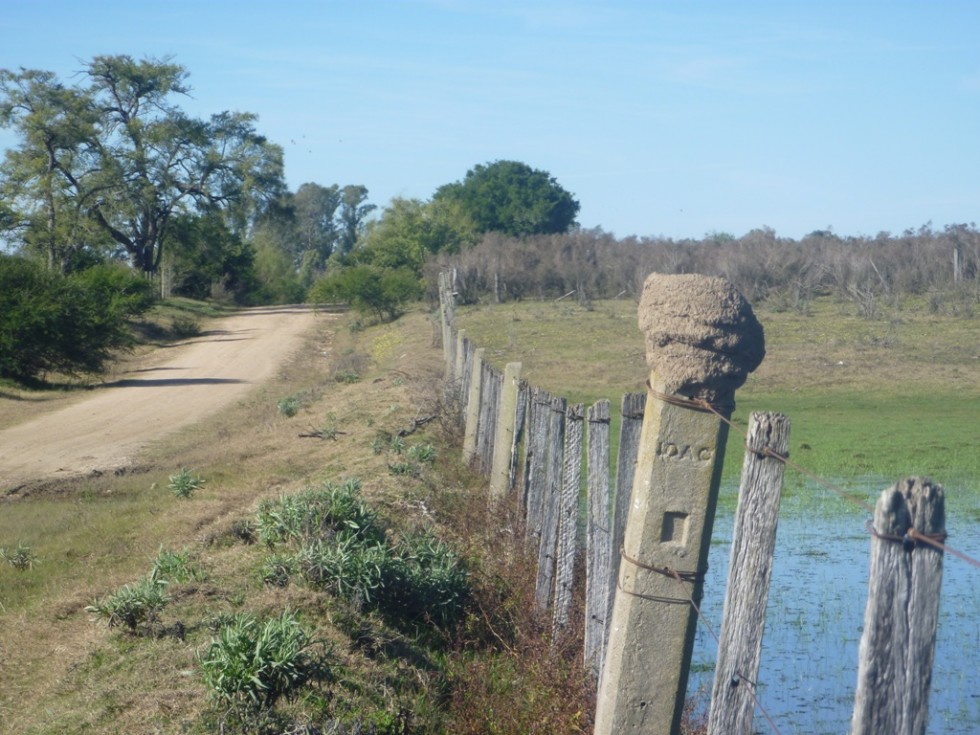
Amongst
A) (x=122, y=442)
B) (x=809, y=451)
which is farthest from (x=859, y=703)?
(x=122, y=442)

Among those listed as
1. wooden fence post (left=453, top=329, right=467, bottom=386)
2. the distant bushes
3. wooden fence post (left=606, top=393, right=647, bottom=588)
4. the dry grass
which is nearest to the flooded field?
wooden fence post (left=606, top=393, right=647, bottom=588)

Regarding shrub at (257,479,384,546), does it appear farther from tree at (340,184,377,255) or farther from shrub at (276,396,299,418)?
tree at (340,184,377,255)

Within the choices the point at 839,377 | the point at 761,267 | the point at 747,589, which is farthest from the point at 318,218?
the point at 747,589

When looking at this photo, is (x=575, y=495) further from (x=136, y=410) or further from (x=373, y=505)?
(x=136, y=410)

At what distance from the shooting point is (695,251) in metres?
41.5

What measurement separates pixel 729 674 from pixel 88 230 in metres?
49.6

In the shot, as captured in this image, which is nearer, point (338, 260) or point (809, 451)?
point (809, 451)

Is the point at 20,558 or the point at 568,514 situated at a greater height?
the point at 568,514

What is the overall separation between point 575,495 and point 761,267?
31.1m

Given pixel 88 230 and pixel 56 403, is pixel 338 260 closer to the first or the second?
pixel 88 230

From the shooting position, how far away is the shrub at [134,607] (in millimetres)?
6090

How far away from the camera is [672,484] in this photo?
3.79 meters

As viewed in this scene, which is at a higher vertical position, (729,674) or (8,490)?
(729,674)

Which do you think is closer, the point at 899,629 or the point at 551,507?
the point at 899,629
